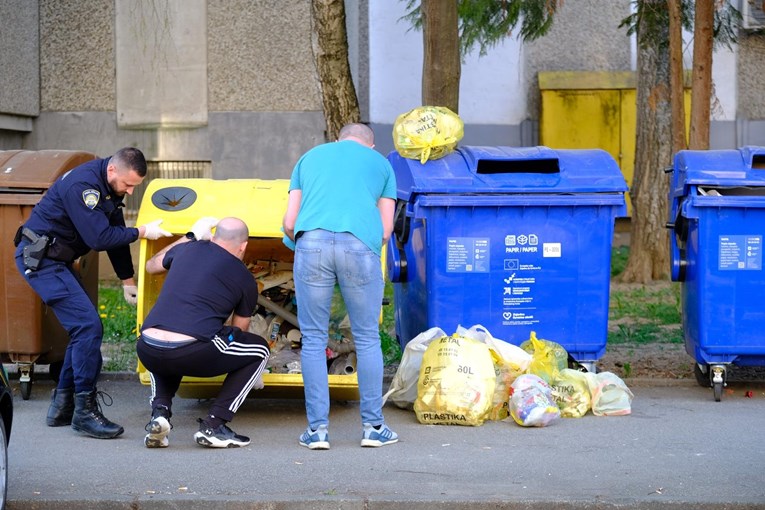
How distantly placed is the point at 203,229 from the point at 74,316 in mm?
840


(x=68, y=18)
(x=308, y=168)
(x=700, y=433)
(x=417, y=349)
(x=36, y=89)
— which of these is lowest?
(x=700, y=433)

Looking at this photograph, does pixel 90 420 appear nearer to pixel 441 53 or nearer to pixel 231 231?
pixel 231 231

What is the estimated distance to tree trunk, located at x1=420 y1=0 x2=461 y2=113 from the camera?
28.6ft

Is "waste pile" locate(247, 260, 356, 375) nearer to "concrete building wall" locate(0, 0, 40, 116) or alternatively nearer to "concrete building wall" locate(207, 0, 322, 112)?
"concrete building wall" locate(207, 0, 322, 112)

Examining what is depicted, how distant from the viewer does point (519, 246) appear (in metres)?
6.72

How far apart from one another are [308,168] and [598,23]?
1018 cm

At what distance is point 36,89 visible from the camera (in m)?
13.4

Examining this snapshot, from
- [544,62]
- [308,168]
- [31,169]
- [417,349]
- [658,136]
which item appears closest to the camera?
[308,168]

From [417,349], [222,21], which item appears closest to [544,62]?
[222,21]

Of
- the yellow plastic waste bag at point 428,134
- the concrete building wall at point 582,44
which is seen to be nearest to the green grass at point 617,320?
the yellow plastic waste bag at point 428,134

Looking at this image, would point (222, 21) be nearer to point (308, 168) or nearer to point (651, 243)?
point (651, 243)

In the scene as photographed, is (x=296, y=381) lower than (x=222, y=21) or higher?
lower

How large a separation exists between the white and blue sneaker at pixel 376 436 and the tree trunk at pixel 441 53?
3.67m

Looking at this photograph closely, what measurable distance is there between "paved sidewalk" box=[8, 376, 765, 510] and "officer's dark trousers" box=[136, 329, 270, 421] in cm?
27
